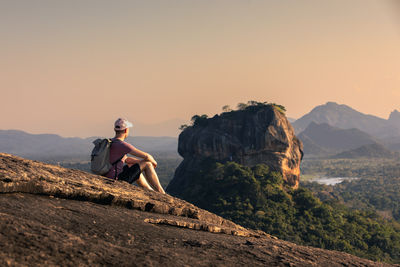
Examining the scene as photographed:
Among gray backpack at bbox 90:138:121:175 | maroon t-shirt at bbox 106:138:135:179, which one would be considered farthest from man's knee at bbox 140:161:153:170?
gray backpack at bbox 90:138:121:175

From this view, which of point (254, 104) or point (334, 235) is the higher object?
point (254, 104)

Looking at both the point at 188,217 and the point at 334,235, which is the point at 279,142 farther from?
the point at 188,217

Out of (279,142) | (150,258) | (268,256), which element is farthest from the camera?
(279,142)

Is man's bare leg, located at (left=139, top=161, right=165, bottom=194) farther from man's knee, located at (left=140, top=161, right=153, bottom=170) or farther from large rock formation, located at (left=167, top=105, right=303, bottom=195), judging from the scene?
large rock formation, located at (left=167, top=105, right=303, bottom=195)

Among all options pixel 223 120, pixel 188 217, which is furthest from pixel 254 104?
pixel 188 217

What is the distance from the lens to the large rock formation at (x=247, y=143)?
64.4m

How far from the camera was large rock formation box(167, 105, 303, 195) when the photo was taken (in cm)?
6444

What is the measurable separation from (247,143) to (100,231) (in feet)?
208

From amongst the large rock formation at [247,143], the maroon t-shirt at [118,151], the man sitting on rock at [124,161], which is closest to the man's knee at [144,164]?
the man sitting on rock at [124,161]

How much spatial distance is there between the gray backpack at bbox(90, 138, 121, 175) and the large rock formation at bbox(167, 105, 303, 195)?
57.4 m

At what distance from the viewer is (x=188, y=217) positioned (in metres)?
7.48

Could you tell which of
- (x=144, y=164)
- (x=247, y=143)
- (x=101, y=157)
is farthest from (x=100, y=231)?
(x=247, y=143)

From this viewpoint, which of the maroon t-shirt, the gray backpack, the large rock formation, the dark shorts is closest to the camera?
the maroon t-shirt

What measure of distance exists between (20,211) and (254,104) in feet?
225
